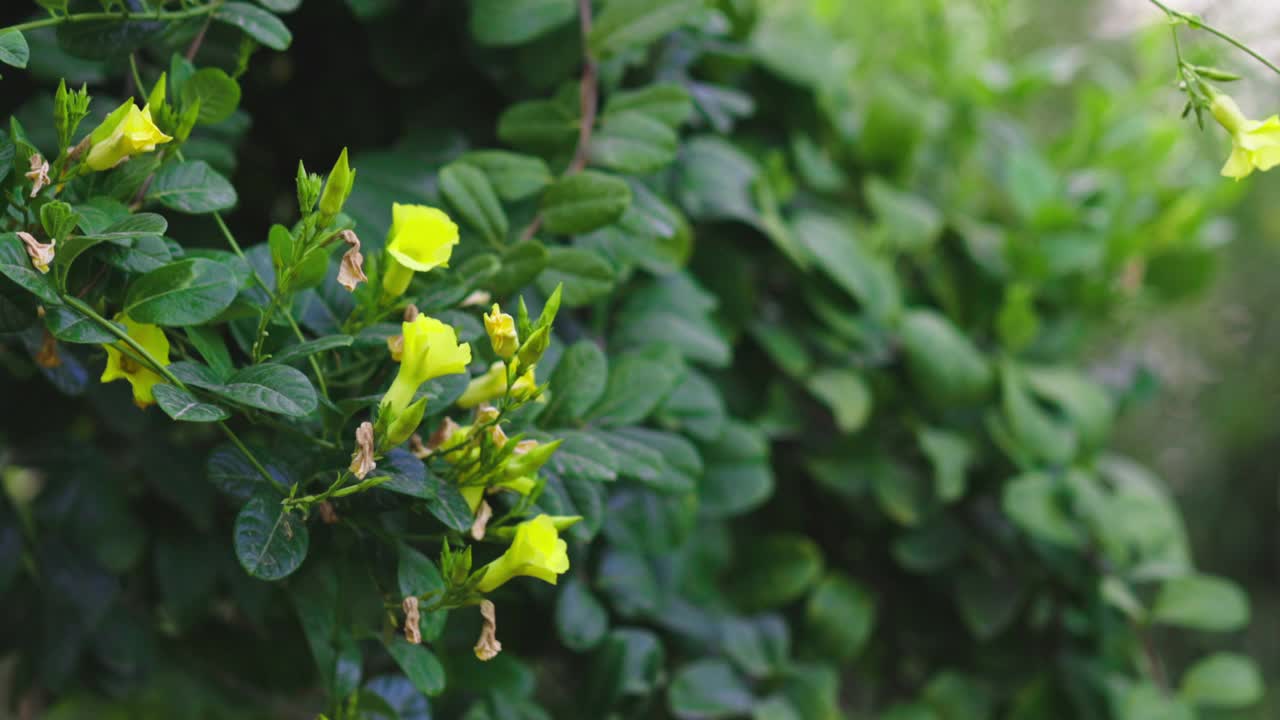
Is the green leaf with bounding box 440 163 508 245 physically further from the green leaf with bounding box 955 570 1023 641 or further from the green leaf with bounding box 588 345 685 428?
the green leaf with bounding box 955 570 1023 641

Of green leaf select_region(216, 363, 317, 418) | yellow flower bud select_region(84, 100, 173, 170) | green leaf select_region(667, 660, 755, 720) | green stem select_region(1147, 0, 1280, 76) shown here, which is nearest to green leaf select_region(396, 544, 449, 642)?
green leaf select_region(216, 363, 317, 418)

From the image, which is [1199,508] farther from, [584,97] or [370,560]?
[370,560]

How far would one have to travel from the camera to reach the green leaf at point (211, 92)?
0.52 meters

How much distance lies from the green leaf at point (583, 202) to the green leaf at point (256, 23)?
0.58 ft

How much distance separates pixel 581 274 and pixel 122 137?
0.85 feet

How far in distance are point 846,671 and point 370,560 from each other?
663 mm

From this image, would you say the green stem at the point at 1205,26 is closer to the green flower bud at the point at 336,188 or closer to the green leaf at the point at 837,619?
the green flower bud at the point at 336,188

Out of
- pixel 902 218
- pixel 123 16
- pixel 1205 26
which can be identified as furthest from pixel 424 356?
pixel 902 218

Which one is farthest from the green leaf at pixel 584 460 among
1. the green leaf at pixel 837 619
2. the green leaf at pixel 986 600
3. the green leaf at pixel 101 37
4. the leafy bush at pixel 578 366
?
the green leaf at pixel 986 600

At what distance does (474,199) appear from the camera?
1.97ft

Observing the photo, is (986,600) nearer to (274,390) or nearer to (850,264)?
(850,264)

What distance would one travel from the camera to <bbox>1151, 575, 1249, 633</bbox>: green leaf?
0.94 meters

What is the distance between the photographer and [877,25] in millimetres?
1229

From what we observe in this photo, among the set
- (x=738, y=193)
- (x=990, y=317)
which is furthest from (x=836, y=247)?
(x=990, y=317)
